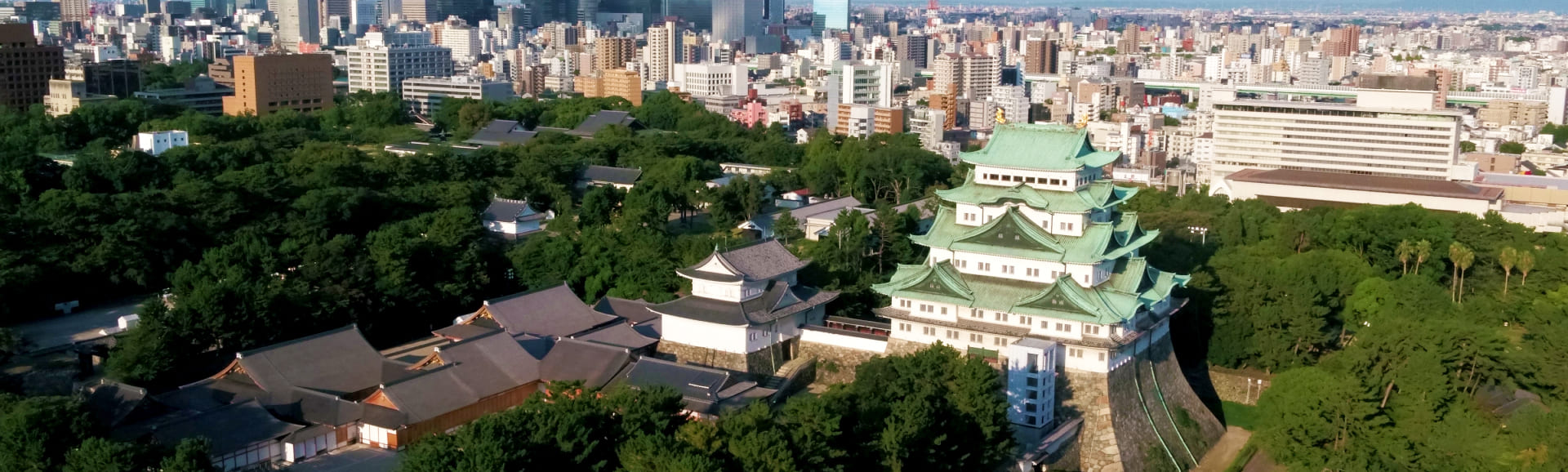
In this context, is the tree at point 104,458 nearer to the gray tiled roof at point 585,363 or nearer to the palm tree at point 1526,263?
the gray tiled roof at point 585,363

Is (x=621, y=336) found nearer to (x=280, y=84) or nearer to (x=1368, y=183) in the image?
(x=1368, y=183)

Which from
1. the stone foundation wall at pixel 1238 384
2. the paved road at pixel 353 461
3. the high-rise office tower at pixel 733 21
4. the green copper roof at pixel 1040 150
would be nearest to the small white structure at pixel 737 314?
the green copper roof at pixel 1040 150

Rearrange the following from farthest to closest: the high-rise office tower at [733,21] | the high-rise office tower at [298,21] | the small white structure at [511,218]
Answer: the high-rise office tower at [733,21] < the high-rise office tower at [298,21] < the small white structure at [511,218]

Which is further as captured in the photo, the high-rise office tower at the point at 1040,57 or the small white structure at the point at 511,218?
the high-rise office tower at the point at 1040,57

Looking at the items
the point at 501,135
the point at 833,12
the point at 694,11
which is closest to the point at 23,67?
the point at 501,135

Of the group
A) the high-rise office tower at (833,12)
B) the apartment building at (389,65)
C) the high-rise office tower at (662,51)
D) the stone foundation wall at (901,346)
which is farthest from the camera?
the high-rise office tower at (833,12)

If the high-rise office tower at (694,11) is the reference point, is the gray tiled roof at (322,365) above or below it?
below

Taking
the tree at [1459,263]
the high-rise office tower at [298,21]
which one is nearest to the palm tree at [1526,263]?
the tree at [1459,263]

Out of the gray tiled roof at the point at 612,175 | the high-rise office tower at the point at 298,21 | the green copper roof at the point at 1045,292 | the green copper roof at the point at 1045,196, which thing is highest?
the high-rise office tower at the point at 298,21

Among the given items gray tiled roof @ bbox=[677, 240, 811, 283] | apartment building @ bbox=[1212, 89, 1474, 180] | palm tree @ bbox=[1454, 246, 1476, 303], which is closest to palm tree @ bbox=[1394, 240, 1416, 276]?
palm tree @ bbox=[1454, 246, 1476, 303]
